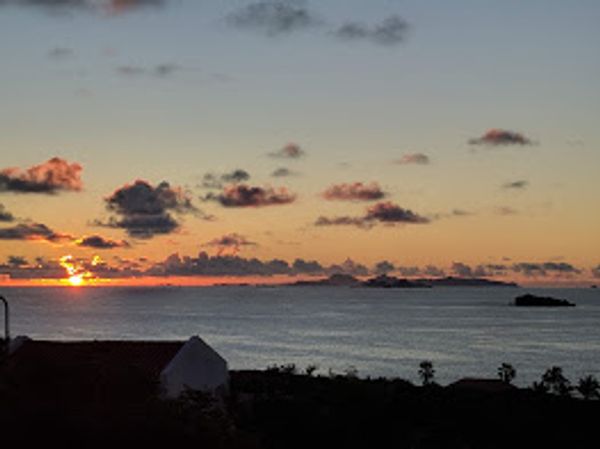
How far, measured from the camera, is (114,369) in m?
35.1

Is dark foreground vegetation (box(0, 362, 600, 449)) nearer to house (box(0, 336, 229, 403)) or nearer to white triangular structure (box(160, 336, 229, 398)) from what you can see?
house (box(0, 336, 229, 403))

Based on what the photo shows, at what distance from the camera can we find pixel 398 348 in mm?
172500

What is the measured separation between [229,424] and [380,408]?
28178 mm

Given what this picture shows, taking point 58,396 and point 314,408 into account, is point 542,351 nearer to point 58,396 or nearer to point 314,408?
point 314,408

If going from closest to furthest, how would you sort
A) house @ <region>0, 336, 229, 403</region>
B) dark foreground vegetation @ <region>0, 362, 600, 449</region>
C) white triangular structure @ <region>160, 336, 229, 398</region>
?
dark foreground vegetation @ <region>0, 362, 600, 449</region> → house @ <region>0, 336, 229, 403</region> → white triangular structure @ <region>160, 336, 229, 398</region>

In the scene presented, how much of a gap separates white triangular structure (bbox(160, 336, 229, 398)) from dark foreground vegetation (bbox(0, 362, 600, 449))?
1608 millimetres

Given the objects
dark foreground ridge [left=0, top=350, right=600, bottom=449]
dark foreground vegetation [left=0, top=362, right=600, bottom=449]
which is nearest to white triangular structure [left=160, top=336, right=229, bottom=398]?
dark foreground ridge [left=0, top=350, right=600, bottom=449]

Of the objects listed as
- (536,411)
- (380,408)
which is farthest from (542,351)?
(380,408)

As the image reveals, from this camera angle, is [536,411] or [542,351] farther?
[542,351]

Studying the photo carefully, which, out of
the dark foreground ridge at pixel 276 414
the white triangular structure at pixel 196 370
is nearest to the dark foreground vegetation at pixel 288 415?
the dark foreground ridge at pixel 276 414

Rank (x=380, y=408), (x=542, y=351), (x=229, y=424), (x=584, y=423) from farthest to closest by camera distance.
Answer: (x=542, y=351) < (x=584, y=423) < (x=380, y=408) < (x=229, y=424)

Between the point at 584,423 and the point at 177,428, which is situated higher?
the point at 177,428

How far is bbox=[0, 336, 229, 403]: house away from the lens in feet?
110

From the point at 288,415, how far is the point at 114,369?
631 inches
